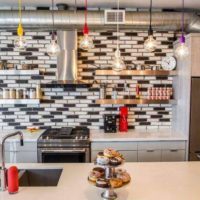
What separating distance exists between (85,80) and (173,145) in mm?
1770

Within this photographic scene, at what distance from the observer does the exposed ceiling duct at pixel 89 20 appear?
11.6 feet

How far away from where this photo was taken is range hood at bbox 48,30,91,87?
379 cm

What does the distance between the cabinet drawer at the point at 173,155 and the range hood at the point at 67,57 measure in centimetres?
178

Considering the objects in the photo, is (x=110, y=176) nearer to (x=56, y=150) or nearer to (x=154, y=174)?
(x=154, y=174)

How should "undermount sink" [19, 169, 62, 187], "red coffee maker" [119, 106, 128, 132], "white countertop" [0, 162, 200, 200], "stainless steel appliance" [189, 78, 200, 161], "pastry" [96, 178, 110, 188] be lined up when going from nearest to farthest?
1. "pastry" [96, 178, 110, 188]
2. "white countertop" [0, 162, 200, 200]
3. "undermount sink" [19, 169, 62, 187]
4. "stainless steel appliance" [189, 78, 200, 161]
5. "red coffee maker" [119, 106, 128, 132]

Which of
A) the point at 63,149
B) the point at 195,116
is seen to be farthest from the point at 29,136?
the point at 195,116

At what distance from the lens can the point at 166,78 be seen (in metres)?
4.18

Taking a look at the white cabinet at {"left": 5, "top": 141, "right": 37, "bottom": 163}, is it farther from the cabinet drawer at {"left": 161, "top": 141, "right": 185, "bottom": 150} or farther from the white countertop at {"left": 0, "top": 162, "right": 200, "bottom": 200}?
the cabinet drawer at {"left": 161, "top": 141, "right": 185, "bottom": 150}

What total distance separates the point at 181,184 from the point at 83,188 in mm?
809

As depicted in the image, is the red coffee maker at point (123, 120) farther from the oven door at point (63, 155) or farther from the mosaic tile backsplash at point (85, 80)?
the oven door at point (63, 155)

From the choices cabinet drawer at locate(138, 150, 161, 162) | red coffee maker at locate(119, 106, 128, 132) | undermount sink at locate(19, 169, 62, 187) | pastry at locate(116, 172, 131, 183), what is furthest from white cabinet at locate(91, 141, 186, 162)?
pastry at locate(116, 172, 131, 183)

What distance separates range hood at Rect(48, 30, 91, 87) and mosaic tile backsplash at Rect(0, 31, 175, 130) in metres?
0.28

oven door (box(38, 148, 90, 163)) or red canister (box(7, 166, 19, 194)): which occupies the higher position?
red canister (box(7, 166, 19, 194))

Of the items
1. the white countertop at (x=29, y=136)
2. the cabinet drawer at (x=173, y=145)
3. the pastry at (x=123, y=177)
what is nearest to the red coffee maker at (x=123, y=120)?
the cabinet drawer at (x=173, y=145)
